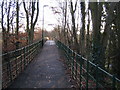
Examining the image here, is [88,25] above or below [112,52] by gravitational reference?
above

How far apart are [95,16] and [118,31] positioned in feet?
20.0

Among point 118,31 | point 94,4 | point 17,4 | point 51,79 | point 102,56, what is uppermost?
point 17,4

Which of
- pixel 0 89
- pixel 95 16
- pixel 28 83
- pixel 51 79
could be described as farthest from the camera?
pixel 95 16

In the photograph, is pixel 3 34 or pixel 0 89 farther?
pixel 3 34

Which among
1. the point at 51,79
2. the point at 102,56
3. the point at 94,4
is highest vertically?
the point at 94,4

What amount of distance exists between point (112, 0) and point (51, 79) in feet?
17.0

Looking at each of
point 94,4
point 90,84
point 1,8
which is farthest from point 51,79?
point 1,8

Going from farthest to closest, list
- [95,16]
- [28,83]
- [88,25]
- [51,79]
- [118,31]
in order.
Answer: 1. [88,25]
2. [118,31]
3. [95,16]
4. [51,79]
5. [28,83]

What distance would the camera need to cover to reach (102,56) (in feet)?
39.2

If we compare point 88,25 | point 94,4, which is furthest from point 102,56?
point 88,25

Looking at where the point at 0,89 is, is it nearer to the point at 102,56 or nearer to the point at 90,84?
the point at 90,84

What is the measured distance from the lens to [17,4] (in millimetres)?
26875

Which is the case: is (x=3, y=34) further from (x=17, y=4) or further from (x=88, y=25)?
(x=88, y=25)

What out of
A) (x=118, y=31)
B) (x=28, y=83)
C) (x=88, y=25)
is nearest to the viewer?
(x=28, y=83)
